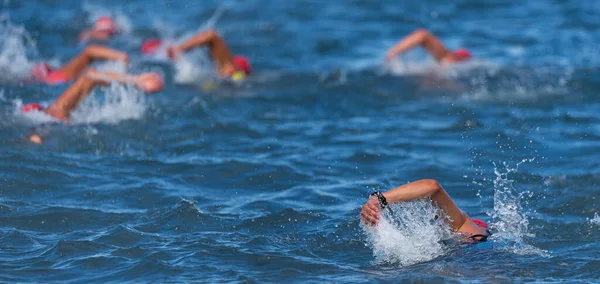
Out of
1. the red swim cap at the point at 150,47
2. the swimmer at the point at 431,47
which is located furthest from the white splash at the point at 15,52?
the swimmer at the point at 431,47

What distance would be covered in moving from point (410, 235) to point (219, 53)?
704cm

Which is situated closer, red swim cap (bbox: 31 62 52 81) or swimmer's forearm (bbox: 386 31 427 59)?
red swim cap (bbox: 31 62 52 81)

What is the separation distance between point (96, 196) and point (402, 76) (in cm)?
683

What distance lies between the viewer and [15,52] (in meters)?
15.0

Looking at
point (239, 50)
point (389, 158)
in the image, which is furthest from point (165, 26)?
point (389, 158)

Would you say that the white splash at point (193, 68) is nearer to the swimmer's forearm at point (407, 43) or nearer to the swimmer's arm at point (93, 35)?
the swimmer's forearm at point (407, 43)

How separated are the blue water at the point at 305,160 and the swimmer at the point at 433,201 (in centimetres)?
14

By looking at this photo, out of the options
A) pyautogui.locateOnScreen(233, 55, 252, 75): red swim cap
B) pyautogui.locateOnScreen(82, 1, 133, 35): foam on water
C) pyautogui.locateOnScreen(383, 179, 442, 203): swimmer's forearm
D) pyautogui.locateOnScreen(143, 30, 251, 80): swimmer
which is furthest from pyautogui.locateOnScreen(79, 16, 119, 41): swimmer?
pyautogui.locateOnScreen(383, 179, 442, 203): swimmer's forearm

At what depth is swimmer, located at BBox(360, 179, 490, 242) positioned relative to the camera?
7242mm

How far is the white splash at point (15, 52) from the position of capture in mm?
14203

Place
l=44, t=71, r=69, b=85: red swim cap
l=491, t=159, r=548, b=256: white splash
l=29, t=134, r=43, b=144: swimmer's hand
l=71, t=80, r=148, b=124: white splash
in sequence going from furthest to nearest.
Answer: l=44, t=71, r=69, b=85: red swim cap → l=71, t=80, r=148, b=124: white splash → l=29, t=134, r=43, b=144: swimmer's hand → l=491, t=159, r=548, b=256: white splash

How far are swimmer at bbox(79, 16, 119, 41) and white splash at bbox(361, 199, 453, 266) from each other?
11051 millimetres

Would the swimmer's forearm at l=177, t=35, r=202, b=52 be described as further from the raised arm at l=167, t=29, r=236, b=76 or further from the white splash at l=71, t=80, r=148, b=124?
the white splash at l=71, t=80, r=148, b=124

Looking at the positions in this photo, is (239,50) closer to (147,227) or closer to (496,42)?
(496,42)
